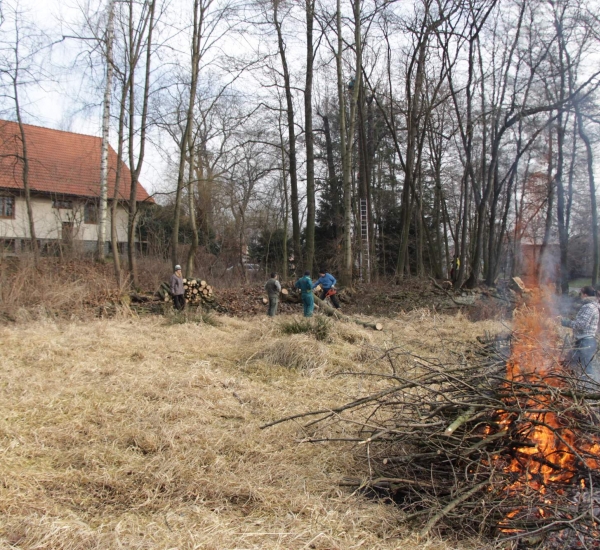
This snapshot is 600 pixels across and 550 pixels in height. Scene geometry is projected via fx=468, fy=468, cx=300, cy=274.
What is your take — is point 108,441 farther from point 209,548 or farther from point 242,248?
point 242,248

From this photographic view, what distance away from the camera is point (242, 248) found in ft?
85.3

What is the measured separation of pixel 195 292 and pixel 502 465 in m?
11.9

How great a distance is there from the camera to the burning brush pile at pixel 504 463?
9.38 feet

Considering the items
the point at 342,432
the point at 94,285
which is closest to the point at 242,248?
the point at 94,285

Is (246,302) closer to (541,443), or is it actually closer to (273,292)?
(273,292)

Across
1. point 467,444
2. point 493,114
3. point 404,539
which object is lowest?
point 404,539

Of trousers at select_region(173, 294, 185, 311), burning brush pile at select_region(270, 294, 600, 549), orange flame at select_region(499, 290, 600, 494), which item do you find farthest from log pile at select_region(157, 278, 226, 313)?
orange flame at select_region(499, 290, 600, 494)

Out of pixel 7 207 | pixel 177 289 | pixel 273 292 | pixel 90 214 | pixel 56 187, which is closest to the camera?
pixel 177 289

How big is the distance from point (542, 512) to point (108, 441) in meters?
3.44

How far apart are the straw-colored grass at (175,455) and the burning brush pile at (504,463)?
25 cm

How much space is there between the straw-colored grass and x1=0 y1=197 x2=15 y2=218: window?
1757 cm

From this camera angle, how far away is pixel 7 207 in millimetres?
22453

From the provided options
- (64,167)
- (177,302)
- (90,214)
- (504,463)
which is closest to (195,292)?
(177,302)

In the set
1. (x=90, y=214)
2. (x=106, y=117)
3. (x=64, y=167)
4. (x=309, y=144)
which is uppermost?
(x=64, y=167)
